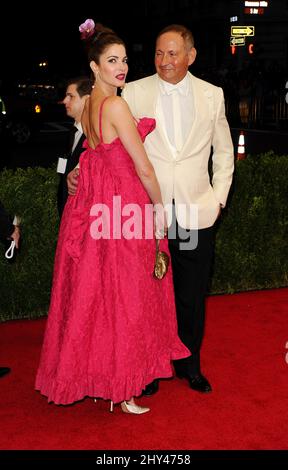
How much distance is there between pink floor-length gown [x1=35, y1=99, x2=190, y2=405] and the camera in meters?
4.09

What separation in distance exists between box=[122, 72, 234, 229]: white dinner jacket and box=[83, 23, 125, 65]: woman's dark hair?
1.68 ft

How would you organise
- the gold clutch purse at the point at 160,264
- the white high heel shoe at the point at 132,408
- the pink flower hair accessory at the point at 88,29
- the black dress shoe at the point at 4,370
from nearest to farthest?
the pink flower hair accessory at the point at 88,29, the gold clutch purse at the point at 160,264, the white high heel shoe at the point at 132,408, the black dress shoe at the point at 4,370

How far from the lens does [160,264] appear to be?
4.22m

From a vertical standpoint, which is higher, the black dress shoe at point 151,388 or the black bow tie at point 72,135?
the black bow tie at point 72,135

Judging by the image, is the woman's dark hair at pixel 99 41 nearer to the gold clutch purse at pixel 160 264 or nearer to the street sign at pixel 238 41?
the gold clutch purse at pixel 160 264

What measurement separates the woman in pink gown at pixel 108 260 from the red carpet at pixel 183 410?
0.65 ft

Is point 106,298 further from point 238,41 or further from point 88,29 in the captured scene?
point 238,41

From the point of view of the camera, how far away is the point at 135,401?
459cm

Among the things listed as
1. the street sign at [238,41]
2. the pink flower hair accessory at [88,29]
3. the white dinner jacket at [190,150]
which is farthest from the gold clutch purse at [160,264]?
the street sign at [238,41]

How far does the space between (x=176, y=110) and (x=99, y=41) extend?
69 centimetres

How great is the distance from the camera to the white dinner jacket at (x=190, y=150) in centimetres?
444

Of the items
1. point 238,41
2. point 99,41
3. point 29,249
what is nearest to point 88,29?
point 99,41

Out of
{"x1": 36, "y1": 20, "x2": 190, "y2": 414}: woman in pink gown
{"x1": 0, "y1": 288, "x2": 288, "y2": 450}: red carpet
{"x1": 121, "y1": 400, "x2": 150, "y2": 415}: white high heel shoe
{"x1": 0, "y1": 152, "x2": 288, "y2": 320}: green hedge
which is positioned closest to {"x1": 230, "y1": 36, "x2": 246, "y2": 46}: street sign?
{"x1": 0, "y1": 152, "x2": 288, "y2": 320}: green hedge

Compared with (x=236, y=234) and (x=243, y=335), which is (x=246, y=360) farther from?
(x=236, y=234)
